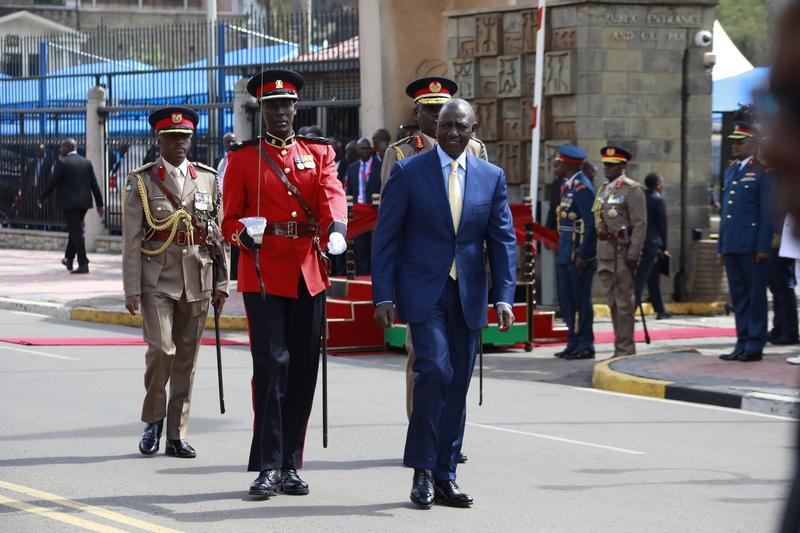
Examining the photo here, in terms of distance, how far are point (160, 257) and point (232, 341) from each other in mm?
7353

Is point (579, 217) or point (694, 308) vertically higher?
point (579, 217)

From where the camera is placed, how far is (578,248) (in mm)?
14453

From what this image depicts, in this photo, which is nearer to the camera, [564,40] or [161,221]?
[161,221]

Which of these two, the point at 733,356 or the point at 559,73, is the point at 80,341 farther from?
the point at 559,73

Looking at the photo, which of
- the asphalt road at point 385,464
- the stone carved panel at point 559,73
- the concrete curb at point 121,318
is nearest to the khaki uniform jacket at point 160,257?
the asphalt road at point 385,464

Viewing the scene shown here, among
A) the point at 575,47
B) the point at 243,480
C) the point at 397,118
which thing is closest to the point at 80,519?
the point at 243,480

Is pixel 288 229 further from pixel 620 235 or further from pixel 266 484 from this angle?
pixel 620 235

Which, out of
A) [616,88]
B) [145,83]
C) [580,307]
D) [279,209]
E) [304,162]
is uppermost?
[145,83]

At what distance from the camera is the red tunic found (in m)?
7.63

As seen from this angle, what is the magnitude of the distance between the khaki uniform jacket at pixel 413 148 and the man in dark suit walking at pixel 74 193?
573 inches

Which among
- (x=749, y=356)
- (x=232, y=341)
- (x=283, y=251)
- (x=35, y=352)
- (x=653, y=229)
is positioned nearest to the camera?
(x=283, y=251)

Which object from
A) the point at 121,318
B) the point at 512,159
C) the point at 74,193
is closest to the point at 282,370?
the point at 121,318

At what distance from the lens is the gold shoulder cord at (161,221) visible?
28.6 ft

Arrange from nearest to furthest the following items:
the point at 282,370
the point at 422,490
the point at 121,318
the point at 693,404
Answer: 1. the point at 422,490
2. the point at 282,370
3. the point at 693,404
4. the point at 121,318
